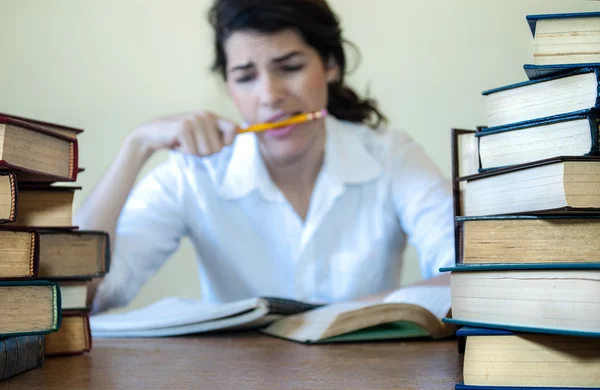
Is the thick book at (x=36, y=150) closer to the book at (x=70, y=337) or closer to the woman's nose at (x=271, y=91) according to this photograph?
the book at (x=70, y=337)

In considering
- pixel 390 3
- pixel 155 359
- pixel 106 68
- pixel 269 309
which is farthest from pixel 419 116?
pixel 155 359

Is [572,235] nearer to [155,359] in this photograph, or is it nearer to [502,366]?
[502,366]

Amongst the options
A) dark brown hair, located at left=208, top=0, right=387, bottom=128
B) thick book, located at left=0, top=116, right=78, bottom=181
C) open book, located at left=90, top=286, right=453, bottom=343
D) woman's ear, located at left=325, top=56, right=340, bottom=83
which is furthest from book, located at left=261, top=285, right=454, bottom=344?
woman's ear, located at left=325, top=56, right=340, bottom=83

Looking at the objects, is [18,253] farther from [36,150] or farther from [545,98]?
[545,98]

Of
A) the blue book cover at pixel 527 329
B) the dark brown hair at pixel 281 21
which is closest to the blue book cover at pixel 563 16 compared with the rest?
the blue book cover at pixel 527 329

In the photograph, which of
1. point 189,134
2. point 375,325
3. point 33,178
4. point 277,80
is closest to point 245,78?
point 277,80

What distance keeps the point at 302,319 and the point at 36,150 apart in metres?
0.43

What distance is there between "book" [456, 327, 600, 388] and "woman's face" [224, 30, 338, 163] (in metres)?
1.07

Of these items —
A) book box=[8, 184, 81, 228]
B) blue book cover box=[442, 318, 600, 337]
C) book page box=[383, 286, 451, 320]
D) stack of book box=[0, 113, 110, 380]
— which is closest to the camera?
blue book cover box=[442, 318, 600, 337]

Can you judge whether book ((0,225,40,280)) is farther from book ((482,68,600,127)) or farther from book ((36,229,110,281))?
book ((482,68,600,127))

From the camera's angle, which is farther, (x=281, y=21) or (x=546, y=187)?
(x=281, y=21)

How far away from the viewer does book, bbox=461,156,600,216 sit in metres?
0.43

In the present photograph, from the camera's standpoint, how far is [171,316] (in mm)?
894

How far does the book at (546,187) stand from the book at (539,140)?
0.02 meters
